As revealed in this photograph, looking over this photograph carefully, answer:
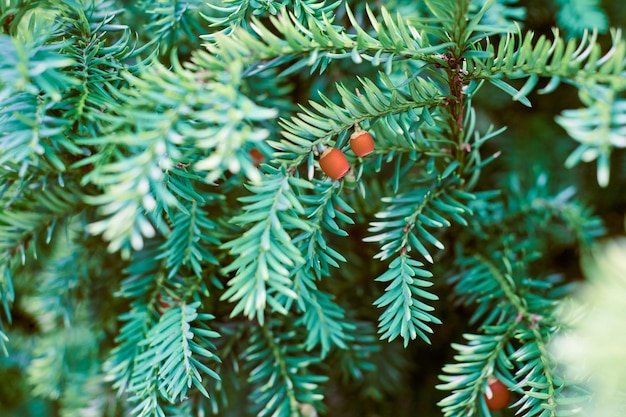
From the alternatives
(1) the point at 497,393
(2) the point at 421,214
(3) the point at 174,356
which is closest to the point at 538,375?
(1) the point at 497,393

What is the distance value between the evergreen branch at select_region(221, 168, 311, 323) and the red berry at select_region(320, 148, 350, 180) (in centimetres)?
3

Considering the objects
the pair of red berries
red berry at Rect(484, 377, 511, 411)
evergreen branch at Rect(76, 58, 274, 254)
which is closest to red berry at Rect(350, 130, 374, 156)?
the pair of red berries

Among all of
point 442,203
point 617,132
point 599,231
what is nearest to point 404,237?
point 442,203

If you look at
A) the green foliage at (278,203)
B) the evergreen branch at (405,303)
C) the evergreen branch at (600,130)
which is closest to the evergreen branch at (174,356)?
the green foliage at (278,203)

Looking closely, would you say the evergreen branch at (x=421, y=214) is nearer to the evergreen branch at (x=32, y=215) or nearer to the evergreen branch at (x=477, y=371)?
the evergreen branch at (x=477, y=371)

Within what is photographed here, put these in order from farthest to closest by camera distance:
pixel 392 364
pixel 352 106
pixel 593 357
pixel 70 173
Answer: pixel 392 364, pixel 70 173, pixel 352 106, pixel 593 357

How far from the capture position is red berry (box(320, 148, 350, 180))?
37 centimetres

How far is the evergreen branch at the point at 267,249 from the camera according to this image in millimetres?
313

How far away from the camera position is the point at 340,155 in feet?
1.22

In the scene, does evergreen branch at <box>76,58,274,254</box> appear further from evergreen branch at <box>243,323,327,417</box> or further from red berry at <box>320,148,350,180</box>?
evergreen branch at <box>243,323,327,417</box>

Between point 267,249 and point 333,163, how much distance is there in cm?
9

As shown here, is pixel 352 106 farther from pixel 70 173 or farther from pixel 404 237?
pixel 70 173

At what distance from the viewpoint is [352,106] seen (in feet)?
1.21

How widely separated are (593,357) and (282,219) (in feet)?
0.62
